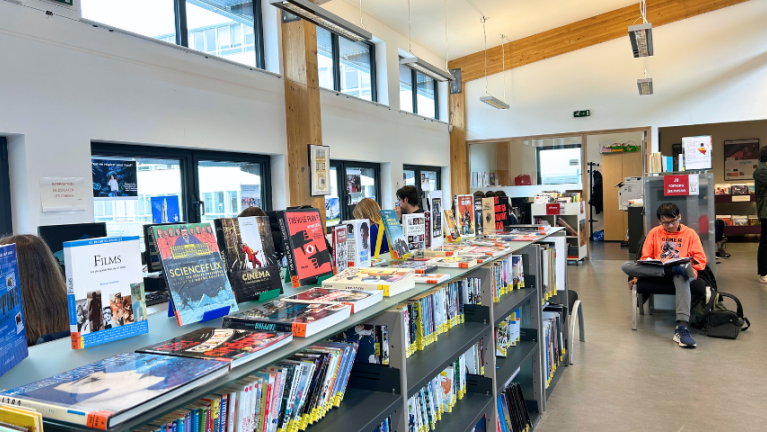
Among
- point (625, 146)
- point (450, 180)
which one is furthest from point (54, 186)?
point (625, 146)

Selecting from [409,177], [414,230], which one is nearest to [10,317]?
[414,230]

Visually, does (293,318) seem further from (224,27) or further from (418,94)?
(418,94)

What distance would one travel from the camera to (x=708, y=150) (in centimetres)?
610

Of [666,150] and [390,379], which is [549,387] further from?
[666,150]

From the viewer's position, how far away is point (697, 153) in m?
6.16

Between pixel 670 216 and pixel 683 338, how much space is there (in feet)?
3.78

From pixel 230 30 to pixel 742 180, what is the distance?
11951 millimetres

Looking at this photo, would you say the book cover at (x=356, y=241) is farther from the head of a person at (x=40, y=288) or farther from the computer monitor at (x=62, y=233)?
the computer monitor at (x=62, y=233)

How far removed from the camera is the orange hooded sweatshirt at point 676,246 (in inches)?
196

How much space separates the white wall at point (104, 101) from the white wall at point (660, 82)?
20.7ft

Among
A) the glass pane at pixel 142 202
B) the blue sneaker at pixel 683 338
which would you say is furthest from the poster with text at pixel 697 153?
the glass pane at pixel 142 202

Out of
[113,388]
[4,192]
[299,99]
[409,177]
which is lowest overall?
[113,388]

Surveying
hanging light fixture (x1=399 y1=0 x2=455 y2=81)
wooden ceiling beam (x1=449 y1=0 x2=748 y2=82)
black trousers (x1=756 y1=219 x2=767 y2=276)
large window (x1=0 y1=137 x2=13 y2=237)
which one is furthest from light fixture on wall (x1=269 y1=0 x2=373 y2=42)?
wooden ceiling beam (x1=449 y1=0 x2=748 y2=82)

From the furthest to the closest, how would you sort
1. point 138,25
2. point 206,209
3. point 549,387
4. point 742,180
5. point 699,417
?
point 742,180
point 206,209
point 138,25
point 549,387
point 699,417
